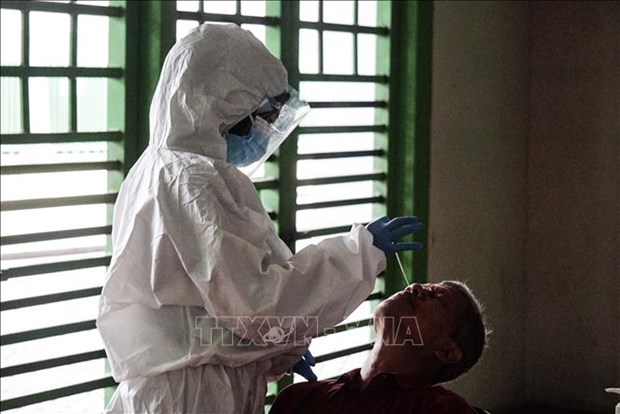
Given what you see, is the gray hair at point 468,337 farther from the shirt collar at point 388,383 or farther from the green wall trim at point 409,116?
the green wall trim at point 409,116

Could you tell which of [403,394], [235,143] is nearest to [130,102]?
[235,143]

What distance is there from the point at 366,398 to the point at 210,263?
1.60 ft

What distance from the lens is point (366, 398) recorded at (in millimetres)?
2584

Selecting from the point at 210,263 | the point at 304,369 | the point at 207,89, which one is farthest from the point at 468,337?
the point at 207,89

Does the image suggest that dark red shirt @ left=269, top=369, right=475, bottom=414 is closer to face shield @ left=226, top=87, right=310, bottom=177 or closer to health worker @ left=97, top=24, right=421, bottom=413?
health worker @ left=97, top=24, right=421, bottom=413

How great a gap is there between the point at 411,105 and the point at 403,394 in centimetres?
185

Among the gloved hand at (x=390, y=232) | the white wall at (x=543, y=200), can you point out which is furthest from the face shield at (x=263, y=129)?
the white wall at (x=543, y=200)

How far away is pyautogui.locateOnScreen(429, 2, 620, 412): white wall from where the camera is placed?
4691mm

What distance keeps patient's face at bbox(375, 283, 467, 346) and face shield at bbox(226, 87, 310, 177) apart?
0.46m

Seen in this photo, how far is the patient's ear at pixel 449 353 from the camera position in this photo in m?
2.58

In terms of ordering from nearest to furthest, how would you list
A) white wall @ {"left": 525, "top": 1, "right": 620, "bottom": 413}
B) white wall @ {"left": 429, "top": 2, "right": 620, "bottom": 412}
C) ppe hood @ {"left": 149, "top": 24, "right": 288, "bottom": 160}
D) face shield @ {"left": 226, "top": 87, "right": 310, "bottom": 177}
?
1. ppe hood @ {"left": 149, "top": 24, "right": 288, "bottom": 160}
2. face shield @ {"left": 226, "top": 87, "right": 310, "bottom": 177}
3. white wall @ {"left": 429, "top": 2, "right": 620, "bottom": 412}
4. white wall @ {"left": 525, "top": 1, "right": 620, "bottom": 413}

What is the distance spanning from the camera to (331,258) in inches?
99.5

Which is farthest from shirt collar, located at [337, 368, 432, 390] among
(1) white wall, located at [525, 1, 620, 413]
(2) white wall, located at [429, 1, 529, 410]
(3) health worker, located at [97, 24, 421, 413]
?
(1) white wall, located at [525, 1, 620, 413]

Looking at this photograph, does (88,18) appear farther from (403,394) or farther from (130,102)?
(403,394)
